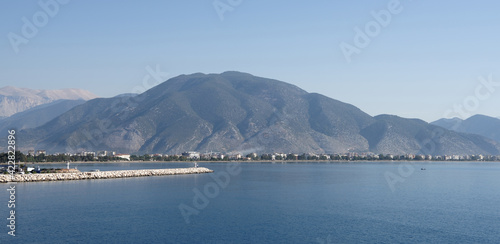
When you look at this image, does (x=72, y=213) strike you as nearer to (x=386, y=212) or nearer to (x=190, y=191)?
(x=190, y=191)

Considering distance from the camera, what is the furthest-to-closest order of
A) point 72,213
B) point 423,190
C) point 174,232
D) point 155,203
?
point 423,190
point 155,203
point 72,213
point 174,232

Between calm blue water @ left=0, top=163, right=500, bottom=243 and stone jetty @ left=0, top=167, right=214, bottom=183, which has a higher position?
stone jetty @ left=0, top=167, right=214, bottom=183

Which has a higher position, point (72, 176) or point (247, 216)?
point (72, 176)

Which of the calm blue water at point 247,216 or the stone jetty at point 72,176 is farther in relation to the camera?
the stone jetty at point 72,176

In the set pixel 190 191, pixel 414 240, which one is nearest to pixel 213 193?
pixel 190 191

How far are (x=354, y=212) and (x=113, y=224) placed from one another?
31.4 metres

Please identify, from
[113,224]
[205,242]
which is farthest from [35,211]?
[205,242]

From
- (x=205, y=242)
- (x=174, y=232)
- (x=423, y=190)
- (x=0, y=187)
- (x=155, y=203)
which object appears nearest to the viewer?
(x=205, y=242)

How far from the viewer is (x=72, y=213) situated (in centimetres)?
5809

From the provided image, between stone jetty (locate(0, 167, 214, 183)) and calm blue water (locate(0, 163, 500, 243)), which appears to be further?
stone jetty (locate(0, 167, 214, 183))

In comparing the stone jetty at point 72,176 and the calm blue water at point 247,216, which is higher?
the stone jetty at point 72,176

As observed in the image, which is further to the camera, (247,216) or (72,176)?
(72,176)

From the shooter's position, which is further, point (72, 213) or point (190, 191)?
point (190, 191)

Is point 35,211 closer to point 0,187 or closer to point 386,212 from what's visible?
point 0,187
